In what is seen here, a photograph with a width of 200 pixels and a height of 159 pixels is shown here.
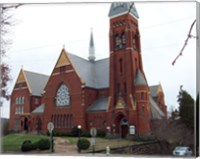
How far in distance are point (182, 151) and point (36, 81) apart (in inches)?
139

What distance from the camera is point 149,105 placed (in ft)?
21.8

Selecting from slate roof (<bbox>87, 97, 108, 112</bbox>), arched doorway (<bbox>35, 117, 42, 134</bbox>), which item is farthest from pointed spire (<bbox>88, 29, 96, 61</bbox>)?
arched doorway (<bbox>35, 117, 42, 134</bbox>)

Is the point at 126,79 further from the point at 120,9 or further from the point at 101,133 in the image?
the point at 120,9

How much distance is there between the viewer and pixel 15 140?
6.85m

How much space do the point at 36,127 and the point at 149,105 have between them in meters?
2.64

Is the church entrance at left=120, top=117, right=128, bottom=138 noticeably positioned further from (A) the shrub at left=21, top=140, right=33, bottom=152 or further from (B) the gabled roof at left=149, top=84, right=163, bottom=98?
(A) the shrub at left=21, top=140, right=33, bottom=152

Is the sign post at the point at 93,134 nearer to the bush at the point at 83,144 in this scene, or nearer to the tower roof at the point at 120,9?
the bush at the point at 83,144

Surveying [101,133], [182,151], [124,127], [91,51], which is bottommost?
[182,151]

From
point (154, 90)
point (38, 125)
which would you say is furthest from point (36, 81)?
point (154, 90)

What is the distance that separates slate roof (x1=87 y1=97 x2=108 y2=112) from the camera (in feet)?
23.1

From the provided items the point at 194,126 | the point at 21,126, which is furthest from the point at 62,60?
the point at 194,126

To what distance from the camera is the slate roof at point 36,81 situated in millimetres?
6932

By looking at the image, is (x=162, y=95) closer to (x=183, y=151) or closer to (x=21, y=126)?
(x=183, y=151)

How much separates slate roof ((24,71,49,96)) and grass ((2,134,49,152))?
1.02 meters
